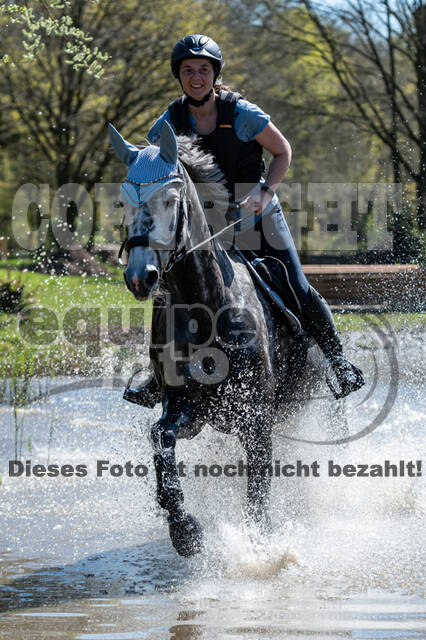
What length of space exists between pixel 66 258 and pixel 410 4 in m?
10.2

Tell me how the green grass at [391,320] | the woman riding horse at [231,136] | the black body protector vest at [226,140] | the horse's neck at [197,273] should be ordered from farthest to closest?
the green grass at [391,320]
the black body protector vest at [226,140]
the woman riding horse at [231,136]
the horse's neck at [197,273]

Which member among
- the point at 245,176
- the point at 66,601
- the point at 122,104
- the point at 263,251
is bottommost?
the point at 66,601

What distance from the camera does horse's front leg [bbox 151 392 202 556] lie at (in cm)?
496

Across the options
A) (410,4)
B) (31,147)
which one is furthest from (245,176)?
(31,147)

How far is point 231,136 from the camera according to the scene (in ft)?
18.5

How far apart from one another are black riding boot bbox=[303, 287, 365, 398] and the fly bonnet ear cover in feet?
6.12

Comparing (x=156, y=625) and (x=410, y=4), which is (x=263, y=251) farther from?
(x=410, y=4)

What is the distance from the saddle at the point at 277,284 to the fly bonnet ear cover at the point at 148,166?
1.16 meters

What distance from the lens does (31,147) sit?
25.3 m

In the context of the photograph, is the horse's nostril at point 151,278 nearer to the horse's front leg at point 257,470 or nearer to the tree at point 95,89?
the horse's front leg at point 257,470

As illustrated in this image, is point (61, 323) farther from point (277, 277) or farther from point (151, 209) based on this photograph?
point (151, 209)

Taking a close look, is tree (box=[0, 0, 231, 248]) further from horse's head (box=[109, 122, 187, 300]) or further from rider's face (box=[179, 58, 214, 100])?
horse's head (box=[109, 122, 187, 300])

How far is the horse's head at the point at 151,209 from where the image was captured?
4266mm

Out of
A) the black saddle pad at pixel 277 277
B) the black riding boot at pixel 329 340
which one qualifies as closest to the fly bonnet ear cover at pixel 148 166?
the black saddle pad at pixel 277 277
